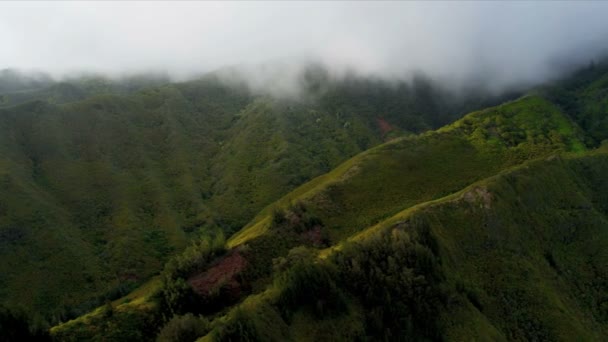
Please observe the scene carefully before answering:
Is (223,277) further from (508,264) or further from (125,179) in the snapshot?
(125,179)

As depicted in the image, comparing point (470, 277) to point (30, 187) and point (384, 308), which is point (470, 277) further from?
point (30, 187)

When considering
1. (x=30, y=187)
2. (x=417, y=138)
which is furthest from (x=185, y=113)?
(x=417, y=138)

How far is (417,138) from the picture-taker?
131625 mm

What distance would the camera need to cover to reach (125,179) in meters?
143

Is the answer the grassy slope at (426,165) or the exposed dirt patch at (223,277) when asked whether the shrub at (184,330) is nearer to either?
the exposed dirt patch at (223,277)

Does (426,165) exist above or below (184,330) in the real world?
above

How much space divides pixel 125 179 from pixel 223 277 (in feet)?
271

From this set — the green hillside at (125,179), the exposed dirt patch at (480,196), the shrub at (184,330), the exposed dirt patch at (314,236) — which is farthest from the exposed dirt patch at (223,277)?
the exposed dirt patch at (480,196)

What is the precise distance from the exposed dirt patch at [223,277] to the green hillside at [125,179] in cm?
3091

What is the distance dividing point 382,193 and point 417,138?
33.6m

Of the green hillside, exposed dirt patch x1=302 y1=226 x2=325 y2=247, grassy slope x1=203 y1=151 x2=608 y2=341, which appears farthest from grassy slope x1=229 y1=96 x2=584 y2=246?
the green hillside

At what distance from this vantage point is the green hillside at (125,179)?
343 feet

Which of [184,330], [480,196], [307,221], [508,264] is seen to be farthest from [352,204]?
[184,330]

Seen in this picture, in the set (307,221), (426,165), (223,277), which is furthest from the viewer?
(426,165)
